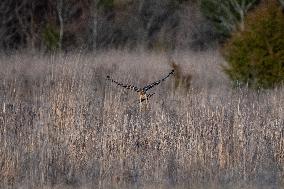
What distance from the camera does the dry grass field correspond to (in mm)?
7047

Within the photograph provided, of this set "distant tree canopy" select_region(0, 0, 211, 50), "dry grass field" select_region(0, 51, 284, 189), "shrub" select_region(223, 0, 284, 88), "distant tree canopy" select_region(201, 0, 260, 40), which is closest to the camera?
"dry grass field" select_region(0, 51, 284, 189)

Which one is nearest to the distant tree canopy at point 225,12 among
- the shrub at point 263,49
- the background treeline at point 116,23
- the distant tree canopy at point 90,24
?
the background treeline at point 116,23

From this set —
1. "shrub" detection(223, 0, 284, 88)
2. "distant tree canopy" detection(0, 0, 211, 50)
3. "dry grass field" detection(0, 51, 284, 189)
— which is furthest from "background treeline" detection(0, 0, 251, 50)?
"dry grass field" detection(0, 51, 284, 189)

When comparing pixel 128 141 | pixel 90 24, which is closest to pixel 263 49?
pixel 128 141

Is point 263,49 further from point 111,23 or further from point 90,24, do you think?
point 111,23

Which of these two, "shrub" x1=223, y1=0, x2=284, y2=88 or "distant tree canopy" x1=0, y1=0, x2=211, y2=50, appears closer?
"shrub" x1=223, y1=0, x2=284, y2=88

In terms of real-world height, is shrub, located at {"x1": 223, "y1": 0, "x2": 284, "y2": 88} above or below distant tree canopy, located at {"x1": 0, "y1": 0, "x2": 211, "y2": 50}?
below

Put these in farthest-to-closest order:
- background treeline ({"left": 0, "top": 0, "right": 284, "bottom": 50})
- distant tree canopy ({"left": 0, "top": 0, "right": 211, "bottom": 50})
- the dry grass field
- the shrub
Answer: distant tree canopy ({"left": 0, "top": 0, "right": 211, "bottom": 50})
background treeline ({"left": 0, "top": 0, "right": 284, "bottom": 50})
the shrub
the dry grass field

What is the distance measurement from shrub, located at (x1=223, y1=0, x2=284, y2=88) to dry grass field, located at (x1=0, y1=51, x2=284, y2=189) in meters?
5.22

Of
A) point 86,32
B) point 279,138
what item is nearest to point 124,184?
point 279,138

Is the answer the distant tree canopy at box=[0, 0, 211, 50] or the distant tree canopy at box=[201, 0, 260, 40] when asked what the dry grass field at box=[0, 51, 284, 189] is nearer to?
the distant tree canopy at box=[201, 0, 260, 40]

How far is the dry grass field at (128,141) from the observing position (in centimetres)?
705

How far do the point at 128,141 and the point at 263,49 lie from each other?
7868 mm

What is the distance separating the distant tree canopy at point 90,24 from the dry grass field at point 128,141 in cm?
1818
